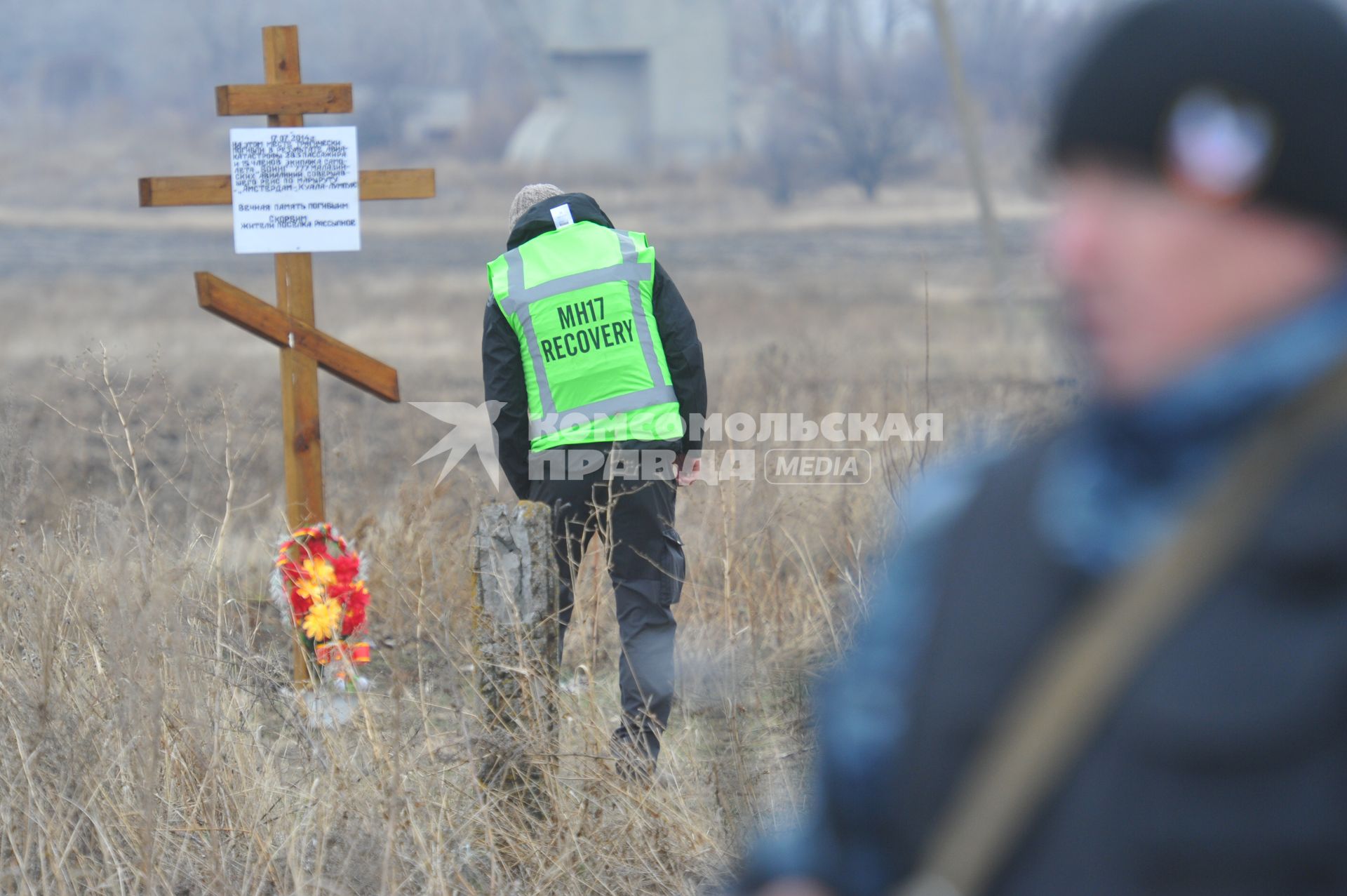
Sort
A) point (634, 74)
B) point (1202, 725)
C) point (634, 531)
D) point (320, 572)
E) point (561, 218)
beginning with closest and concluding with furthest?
point (1202, 725) < point (634, 531) < point (561, 218) < point (320, 572) < point (634, 74)

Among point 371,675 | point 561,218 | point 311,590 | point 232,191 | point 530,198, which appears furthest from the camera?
point 371,675

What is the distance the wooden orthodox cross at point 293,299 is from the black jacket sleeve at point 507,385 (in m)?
0.74

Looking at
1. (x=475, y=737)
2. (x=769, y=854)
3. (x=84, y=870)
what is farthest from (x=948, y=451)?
(x=769, y=854)

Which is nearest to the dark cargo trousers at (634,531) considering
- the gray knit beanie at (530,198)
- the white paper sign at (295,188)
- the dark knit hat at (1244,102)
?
the gray knit beanie at (530,198)

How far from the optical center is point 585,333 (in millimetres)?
4441

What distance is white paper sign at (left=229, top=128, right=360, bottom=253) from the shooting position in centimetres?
500

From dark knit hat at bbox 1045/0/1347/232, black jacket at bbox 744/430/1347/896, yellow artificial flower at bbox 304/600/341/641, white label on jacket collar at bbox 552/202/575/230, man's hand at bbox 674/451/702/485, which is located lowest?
yellow artificial flower at bbox 304/600/341/641

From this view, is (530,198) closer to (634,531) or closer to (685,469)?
(685,469)

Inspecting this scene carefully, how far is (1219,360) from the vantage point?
0.95 m

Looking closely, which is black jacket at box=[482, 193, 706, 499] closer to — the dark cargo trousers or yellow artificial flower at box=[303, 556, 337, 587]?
the dark cargo trousers

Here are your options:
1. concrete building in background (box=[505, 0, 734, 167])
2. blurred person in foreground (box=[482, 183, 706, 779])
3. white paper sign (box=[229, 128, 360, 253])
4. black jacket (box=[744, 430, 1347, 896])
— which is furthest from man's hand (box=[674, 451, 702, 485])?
concrete building in background (box=[505, 0, 734, 167])

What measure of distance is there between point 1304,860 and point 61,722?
2.90 m

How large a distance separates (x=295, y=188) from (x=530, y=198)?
3.10ft

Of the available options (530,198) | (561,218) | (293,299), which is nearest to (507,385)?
(561,218)
